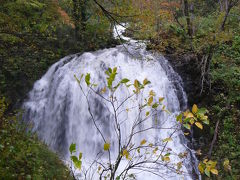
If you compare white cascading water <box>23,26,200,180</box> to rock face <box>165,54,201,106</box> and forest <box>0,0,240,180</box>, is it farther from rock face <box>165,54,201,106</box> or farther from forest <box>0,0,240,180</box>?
rock face <box>165,54,201,106</box>

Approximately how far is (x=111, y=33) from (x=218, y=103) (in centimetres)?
686

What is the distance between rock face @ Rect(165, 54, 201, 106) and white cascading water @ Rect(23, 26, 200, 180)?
29 cm

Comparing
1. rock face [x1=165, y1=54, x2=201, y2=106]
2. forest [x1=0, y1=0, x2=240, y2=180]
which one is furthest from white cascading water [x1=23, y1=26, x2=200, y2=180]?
rock face [x1=165, y1=54, x2=201, y2=106]

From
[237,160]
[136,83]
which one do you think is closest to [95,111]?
[237,160]

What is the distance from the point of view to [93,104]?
8.43 m

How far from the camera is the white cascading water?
7.94 m

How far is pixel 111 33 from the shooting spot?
484 inches

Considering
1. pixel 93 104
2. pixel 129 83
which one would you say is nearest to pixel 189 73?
pixel 129 83

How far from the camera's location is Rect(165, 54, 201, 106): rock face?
9109 mm

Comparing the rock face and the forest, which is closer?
the forest

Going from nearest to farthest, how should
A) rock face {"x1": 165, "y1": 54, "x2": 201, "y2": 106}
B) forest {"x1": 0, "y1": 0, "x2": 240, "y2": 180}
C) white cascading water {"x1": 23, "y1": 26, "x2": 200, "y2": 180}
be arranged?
1. forest {"x1": 0, "y1": 0, "x2": 240, "y2": 180}
2. white cascading water {"x1": 23, "y1": 26, "x2": 200, "y2": 180}
3. rock face {"x1": 165, "y1": 54, "x2": 201, "y2": 106}

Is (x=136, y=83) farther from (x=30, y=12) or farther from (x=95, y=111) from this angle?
(x=30, y=12)

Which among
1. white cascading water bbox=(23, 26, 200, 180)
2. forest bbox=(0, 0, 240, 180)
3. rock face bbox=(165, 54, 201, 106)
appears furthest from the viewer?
rock face bbox=(165, 54, 201, 106)

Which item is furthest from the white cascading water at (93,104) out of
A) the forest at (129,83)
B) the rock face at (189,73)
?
the rock face at (189,73)
